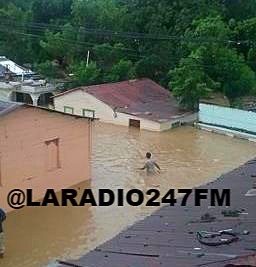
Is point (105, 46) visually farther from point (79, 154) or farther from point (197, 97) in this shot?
point (79, 154)

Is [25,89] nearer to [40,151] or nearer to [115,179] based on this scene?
[115,179]

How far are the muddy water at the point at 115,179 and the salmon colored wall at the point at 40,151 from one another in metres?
0.69

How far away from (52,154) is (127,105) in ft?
32.8

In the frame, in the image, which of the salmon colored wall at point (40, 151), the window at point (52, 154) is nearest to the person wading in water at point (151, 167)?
the salmon colored wall at point (40, 151)

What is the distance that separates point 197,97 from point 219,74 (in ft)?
8.69

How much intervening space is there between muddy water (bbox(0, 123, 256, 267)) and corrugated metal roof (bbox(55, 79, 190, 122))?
39.9 inches

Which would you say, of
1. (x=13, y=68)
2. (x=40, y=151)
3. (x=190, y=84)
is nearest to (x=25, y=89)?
(x=13, y=68)

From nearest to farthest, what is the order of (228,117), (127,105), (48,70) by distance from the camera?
1. (228,117)
2. (127,105)
3. (48,70)

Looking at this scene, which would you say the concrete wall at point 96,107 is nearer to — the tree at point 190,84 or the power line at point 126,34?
the tree at point 190,84

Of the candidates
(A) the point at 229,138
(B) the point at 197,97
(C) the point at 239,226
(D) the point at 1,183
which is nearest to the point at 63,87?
(B) the point at 197,97

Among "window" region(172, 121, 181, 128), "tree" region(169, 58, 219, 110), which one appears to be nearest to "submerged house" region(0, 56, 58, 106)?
"tree" region(169, 58, 219, 110)

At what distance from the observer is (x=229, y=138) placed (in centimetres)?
2288

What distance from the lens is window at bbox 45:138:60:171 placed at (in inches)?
627

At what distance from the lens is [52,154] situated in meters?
16.1
